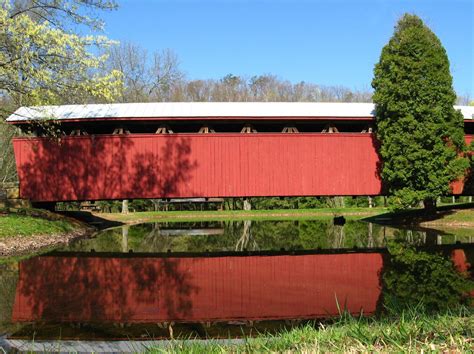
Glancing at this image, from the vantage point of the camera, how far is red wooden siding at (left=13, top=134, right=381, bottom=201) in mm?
18141

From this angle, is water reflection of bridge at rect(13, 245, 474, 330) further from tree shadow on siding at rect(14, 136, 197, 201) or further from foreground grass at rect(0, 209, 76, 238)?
tree shadow on siding at rect(14, 136, 197, 201)

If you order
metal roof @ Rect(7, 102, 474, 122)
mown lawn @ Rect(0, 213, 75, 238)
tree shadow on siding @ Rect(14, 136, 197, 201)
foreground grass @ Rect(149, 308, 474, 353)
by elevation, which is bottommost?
mown lawn @ Rect(0, 213, 75, 238)

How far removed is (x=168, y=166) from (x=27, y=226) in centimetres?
519

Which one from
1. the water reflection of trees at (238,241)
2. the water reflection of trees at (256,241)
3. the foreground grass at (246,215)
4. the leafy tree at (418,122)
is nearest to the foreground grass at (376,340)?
the water reflection of trees at (256,241)

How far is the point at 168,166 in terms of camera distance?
18.1 meters

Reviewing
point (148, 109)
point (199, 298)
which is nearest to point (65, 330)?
point (199, 298)

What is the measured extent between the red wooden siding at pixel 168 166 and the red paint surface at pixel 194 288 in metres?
5.94

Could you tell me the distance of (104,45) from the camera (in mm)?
14766

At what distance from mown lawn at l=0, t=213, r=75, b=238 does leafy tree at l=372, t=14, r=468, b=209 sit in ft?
39.4

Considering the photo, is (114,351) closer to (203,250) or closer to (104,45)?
(203,250)

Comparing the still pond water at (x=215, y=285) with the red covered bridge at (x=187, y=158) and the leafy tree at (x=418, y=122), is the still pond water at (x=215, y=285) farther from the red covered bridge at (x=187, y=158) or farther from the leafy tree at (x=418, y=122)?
the leafy tree at (x=418, y=122)

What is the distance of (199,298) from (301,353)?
4.40 metres

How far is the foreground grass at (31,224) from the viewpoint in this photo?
14.8 meters

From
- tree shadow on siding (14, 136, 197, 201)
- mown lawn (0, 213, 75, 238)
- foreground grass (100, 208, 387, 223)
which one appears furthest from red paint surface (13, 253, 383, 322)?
foreground grass (100, 208, 387, 223)
